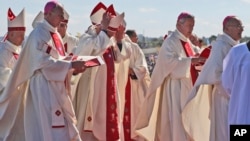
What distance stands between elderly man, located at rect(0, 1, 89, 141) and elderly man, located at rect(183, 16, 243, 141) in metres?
1.48

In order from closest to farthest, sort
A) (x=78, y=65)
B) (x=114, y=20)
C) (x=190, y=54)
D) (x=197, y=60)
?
(x=78, y=65), (x=197, y=60), (x=114, y=20), (x=190, y=54)

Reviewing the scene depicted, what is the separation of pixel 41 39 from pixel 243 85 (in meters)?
3.00

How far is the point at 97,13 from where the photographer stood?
8.64 meters

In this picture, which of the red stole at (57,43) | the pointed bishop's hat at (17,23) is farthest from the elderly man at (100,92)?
the red stole at (57,43)

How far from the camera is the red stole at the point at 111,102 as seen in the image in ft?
27.1

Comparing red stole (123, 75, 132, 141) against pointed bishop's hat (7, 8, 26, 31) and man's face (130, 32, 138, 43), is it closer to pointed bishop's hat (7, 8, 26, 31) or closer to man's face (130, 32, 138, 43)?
man's face (130, 32, 138, 43)

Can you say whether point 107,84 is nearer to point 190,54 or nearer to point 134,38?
point 190,54

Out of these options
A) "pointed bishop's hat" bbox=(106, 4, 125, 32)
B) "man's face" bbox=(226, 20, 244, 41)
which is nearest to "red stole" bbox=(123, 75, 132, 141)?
"pointed bishop's hat" bbox=(106, 4, 125, 32)

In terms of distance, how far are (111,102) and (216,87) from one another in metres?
1.72

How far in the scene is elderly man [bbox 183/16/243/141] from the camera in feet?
23.0

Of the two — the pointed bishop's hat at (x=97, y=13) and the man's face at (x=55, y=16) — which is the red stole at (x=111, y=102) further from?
the man's face at (x=55, y=16)

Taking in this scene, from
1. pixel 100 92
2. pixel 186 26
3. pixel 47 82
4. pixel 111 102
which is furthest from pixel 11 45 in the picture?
pixel 186 26

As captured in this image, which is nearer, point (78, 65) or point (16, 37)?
point (78, 65)

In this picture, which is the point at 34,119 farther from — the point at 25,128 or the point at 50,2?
the point at 50,2
